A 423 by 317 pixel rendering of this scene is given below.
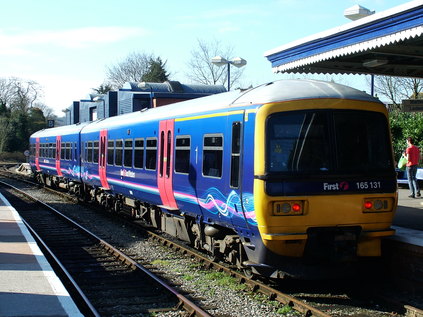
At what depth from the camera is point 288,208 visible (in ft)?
24.0

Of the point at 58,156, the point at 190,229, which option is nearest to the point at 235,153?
the point at 190,229

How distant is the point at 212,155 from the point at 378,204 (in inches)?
105

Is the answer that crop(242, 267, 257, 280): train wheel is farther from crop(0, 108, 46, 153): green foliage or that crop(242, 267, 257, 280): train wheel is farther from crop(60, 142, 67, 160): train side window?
crop(0, 108, 46, 153): green foliage

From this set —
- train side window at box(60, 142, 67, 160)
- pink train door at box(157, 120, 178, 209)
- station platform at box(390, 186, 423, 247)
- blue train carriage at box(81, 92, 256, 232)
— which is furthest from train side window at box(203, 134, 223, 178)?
train side window at box(60, 142, 67, 160)

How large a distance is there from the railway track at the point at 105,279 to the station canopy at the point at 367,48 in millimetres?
4770

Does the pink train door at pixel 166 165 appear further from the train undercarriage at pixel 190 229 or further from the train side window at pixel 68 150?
the train side window at pixel 68 150

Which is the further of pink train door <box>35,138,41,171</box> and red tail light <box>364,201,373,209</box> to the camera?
pink train door <box>35,138,41,171</box>

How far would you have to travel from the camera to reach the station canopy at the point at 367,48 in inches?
318

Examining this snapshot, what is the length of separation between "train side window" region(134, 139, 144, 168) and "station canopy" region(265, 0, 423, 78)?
3.55 m

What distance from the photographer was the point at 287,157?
7.44 metres

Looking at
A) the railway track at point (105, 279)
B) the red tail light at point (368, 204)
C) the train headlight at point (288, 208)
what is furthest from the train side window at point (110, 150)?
the red tail light at point (368, 204)

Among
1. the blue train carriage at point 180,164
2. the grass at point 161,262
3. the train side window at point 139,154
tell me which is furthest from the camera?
the train side window at point 139,154

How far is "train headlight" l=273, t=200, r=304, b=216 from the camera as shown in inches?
286

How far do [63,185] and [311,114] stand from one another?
1994cm
